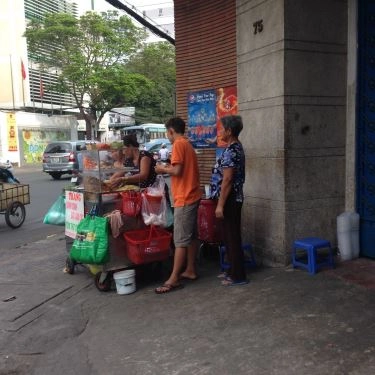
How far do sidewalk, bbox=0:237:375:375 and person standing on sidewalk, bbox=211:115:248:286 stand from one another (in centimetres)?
23

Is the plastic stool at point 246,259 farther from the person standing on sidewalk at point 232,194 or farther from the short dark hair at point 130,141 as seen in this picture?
the short dark hair at point 130,141

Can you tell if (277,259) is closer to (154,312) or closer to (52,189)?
(154,312)

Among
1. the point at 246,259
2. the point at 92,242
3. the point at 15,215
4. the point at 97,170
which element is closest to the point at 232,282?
the point at 246,259

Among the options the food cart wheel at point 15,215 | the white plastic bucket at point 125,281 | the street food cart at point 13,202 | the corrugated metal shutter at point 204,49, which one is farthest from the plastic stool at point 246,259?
the food cart wheel at point 15,215

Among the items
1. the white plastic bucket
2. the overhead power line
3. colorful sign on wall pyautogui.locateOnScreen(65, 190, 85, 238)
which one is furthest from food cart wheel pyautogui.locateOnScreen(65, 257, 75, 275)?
the overhead power line

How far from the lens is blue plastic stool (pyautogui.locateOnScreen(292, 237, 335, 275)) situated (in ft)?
17.1

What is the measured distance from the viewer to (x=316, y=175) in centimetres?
560

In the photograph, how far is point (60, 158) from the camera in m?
22.4

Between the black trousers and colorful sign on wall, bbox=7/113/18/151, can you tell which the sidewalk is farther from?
colorful sign on wall, bbox=7/113/18/151

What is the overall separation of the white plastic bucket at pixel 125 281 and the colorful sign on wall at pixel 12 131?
105 feet

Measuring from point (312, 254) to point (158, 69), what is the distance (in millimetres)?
39199

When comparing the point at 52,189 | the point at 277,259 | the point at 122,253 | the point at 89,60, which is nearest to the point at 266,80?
the point at 277,259

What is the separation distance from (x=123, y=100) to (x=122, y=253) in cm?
3467

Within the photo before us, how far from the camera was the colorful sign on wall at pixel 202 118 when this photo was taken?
7.61m
